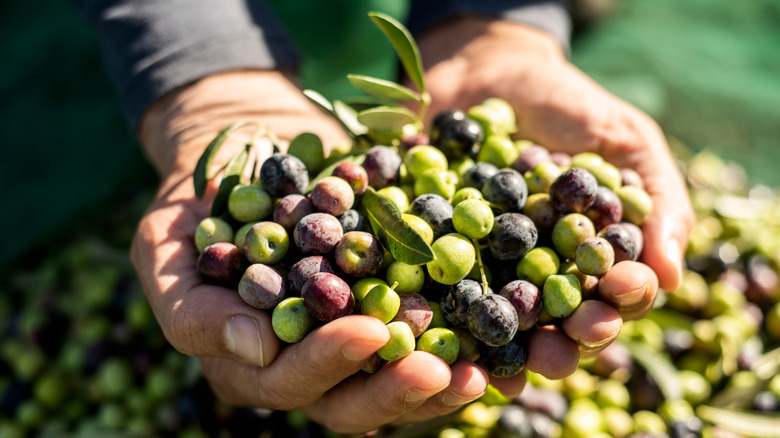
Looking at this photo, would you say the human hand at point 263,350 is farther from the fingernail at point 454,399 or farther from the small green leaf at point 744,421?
the small green leaf at point 744,421

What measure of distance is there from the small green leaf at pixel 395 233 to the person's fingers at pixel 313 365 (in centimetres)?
20

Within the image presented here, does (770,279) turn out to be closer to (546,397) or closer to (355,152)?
(546,397)

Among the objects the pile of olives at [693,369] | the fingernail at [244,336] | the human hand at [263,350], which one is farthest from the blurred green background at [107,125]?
the fingernail at [244,336]

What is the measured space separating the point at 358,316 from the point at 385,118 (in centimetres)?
84

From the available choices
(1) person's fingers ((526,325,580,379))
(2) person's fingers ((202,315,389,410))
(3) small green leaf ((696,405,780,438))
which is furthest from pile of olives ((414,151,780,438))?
(2) person's fingers ((202,315,389,410))

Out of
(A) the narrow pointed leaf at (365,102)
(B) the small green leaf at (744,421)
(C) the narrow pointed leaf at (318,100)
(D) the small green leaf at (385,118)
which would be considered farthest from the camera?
(B) the small green leaf at (744,421)

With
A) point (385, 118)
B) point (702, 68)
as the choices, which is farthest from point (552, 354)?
point (702, 68)

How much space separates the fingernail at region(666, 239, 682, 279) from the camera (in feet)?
6.24

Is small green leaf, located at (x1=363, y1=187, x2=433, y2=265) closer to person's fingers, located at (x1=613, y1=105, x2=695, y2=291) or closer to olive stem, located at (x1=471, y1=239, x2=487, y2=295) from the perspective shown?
olive stem, located at (x1=471, y1=239, x2=487, y2=295)

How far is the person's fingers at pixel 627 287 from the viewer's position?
1.62 m

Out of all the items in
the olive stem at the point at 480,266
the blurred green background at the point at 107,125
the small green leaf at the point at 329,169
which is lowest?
the blurred green background at the point at 107,125

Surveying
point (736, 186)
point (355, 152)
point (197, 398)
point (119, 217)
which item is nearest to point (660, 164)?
point (355, 152)

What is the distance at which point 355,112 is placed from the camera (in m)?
2.25

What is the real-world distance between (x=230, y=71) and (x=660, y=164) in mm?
1965
